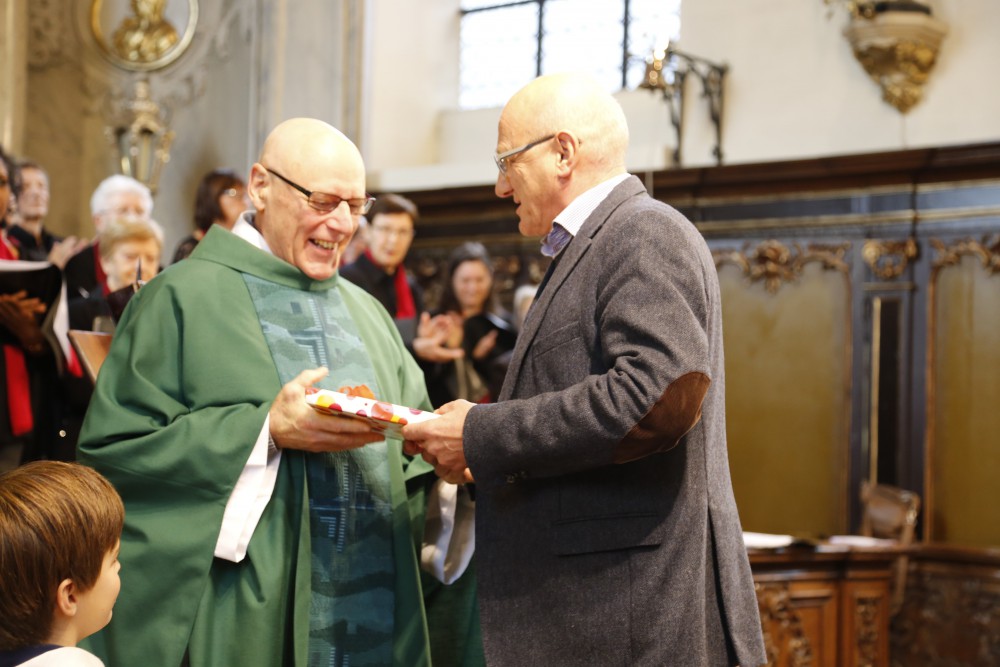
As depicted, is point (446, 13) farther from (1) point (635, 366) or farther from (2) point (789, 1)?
(1) point (635, 366)

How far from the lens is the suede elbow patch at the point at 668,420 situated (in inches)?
95.1

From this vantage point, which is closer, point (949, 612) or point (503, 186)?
point (503, 186)

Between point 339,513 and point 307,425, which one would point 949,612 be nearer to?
point 339,513

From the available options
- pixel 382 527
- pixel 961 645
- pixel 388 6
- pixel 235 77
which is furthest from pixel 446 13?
pixel 382 527

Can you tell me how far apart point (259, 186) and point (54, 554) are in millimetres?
1223

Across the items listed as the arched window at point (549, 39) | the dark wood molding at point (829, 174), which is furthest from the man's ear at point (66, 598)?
the arched window at point (549, 39)

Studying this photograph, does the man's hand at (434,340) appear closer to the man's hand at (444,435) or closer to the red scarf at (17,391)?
the red scarf at (17,391)

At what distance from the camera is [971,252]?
23.8 feet

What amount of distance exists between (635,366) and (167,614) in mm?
1219

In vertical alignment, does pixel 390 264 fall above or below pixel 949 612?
above

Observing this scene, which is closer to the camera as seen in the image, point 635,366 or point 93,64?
point 635,366

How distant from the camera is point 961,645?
7016mm

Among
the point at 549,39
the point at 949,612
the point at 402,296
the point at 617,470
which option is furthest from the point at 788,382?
the point at 617,470

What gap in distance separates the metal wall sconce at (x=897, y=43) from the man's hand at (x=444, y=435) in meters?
5.81
